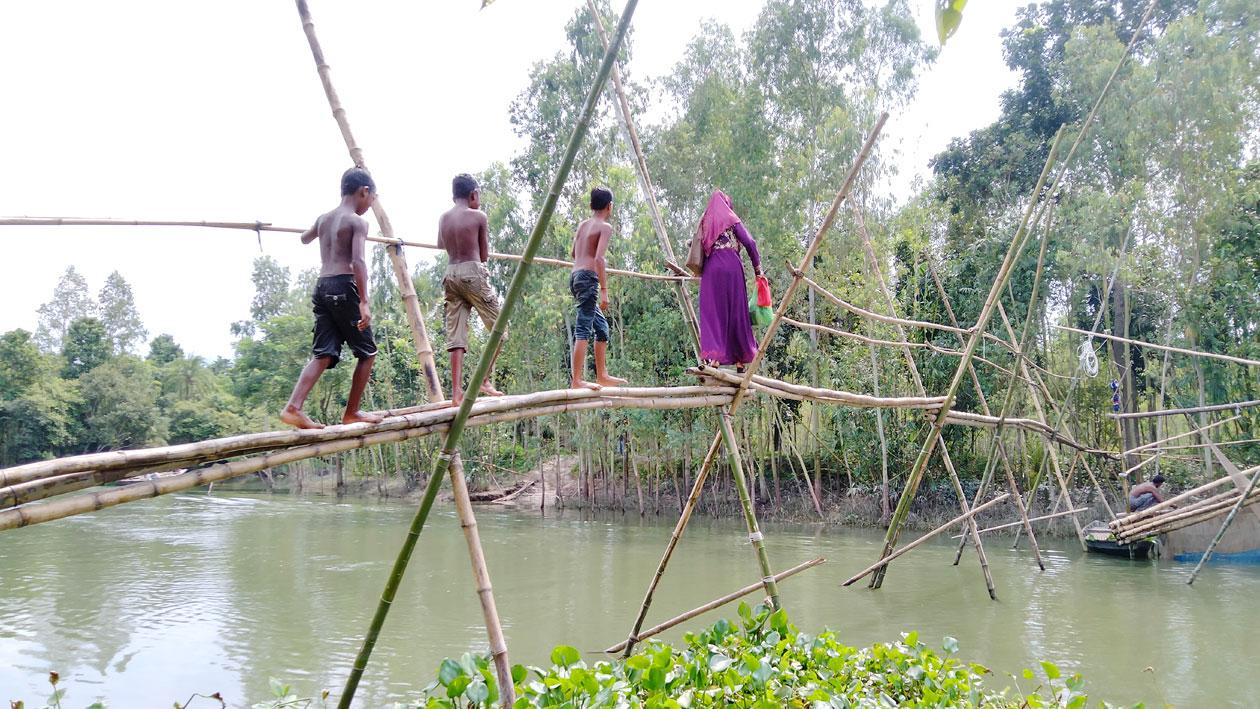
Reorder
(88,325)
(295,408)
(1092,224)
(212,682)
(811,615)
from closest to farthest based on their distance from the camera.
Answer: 1. (295,408)
2. (212,682)
3. (811,615)
4. (1092,224)
5. (88,325)

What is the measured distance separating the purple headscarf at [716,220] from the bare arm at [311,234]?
240 cm

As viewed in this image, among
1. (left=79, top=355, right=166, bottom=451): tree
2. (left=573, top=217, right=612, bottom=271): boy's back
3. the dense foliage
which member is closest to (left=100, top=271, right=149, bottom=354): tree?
(left=79, top=355, right=166, bottom=451): tree

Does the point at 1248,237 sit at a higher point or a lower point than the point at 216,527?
higher

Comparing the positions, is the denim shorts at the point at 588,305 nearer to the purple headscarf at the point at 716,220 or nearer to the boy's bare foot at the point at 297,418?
the purple headscarf at the point at 716,220

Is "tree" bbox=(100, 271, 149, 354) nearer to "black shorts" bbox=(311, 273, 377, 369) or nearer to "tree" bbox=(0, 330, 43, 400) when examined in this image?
"tree" bbox=(0, 330, 43, 400)

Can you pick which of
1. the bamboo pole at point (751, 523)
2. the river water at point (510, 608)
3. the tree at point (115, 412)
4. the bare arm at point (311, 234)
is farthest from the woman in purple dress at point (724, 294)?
the tree at point (115, 412)

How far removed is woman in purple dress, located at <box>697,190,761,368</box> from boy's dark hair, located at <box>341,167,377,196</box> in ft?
7.23

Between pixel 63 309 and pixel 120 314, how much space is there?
8.42 ft

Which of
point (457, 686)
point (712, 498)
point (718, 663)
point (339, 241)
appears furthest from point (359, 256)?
point (712, 498)

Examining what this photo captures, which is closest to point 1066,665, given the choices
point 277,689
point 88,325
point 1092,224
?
point 277,689

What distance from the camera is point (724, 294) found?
486 centimetres

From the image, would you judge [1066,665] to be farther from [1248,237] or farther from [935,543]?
[1248,237]

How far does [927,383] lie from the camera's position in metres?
14.8

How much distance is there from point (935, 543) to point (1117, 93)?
742cm
